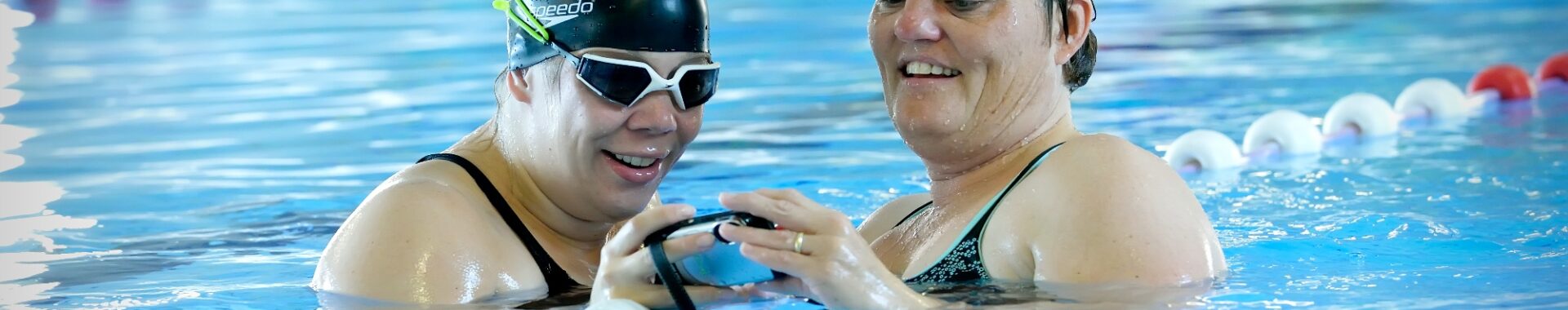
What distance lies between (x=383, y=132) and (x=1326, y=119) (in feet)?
19.3

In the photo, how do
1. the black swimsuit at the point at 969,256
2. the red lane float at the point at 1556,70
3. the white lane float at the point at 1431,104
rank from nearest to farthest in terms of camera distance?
the black swimsuit at the point at 969,256 < the white lane float at the point at 1431,104 < the red lane float at the point at 1556,70

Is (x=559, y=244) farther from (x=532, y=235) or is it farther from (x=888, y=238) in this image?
(x=888, y=238)

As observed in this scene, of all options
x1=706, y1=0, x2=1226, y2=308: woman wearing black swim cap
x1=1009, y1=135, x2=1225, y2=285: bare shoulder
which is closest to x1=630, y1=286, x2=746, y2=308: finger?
x1=706, y1=0, x2=1226, y2=308: woman wearing black swim cap

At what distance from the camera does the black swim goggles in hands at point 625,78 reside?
142 inches

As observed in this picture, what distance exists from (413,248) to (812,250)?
114cm

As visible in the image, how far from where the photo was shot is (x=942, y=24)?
3684mm

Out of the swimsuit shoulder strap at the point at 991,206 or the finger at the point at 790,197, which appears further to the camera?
the swimsuit shoulder strap at the point at 991,206

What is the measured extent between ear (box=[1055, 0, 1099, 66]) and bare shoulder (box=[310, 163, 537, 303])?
58.1 inches

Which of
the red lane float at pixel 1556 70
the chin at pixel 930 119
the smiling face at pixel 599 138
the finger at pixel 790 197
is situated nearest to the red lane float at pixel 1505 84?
the red lane float at pixel 1556 70

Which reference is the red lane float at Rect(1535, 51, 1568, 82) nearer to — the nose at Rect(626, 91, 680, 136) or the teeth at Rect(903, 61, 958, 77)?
the teeth at Rect(903, 61, 958, 77)

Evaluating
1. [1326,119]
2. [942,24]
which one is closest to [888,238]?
[942,24]

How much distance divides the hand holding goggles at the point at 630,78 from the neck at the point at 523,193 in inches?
15.0

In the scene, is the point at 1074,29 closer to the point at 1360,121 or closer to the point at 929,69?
the point at 929,69

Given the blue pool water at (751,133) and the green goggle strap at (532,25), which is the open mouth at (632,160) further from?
the blue pool water at (751,133)
